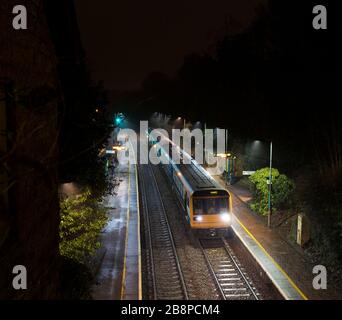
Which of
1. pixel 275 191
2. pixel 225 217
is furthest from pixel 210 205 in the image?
pixel 275 191

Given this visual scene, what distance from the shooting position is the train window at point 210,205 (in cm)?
1881

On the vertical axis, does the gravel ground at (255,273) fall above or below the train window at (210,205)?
below

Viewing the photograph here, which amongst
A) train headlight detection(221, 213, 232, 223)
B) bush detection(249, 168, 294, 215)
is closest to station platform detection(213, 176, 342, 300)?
bush detection(249, 168, 294, 215)

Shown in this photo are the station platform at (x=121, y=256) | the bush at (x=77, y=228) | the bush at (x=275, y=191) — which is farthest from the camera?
the bush at (x=275, y=191)

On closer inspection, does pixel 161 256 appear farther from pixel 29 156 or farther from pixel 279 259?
pixel 29 156

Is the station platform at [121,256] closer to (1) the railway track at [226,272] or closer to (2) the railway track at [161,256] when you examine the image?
(2) the railway track at [161,256]

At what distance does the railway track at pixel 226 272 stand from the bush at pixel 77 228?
5068mm

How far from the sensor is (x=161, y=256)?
1823cm

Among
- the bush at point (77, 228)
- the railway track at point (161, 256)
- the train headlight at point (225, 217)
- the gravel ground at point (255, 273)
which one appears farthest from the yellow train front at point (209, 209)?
the bush at point (77, 228)

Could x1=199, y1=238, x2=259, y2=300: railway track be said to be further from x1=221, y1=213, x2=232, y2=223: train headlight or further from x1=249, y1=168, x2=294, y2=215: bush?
x1=249, y1=168, x2=294, y2=215: bush

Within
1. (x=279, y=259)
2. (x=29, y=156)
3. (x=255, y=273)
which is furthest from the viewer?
(x=279, y=259)

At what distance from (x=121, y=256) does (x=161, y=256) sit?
72.2 inches

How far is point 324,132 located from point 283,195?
4093 mm

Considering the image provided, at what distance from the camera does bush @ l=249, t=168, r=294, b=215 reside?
74.1 ft
